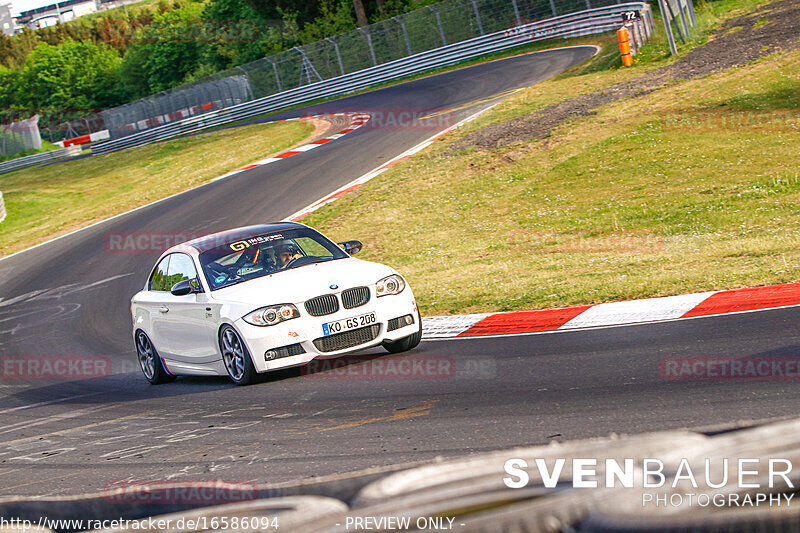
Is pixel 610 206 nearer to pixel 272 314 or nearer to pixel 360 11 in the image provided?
pixel 272 314

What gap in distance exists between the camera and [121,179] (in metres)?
34.2

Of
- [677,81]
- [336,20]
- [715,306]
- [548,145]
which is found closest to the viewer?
[715,306]

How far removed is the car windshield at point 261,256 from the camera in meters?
9.56

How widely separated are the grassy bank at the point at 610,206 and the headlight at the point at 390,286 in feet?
7.02

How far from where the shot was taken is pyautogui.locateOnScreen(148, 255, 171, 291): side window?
10586 millimetres

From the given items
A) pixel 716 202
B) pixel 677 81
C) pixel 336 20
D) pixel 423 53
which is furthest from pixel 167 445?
pixel 336 20

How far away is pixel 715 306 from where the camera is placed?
8.61m

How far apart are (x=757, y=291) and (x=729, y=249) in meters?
2.98

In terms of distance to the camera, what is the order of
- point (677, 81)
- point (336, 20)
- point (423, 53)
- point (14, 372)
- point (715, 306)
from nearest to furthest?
point (715, 306) → point (14, 372) → point (677, 81) → point (423, 53) → point (336, 20)

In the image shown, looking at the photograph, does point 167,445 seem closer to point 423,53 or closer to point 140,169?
point 140,169

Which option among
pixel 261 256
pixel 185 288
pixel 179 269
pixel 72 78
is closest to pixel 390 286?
pixel 261 256

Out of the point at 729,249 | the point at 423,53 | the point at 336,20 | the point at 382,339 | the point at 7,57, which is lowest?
the point at 729,249

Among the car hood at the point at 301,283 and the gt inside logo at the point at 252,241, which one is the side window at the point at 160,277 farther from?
the car hood at the point at 301,283

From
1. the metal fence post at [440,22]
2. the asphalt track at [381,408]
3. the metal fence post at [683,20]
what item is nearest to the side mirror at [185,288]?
the asphalt track at [381,408]
